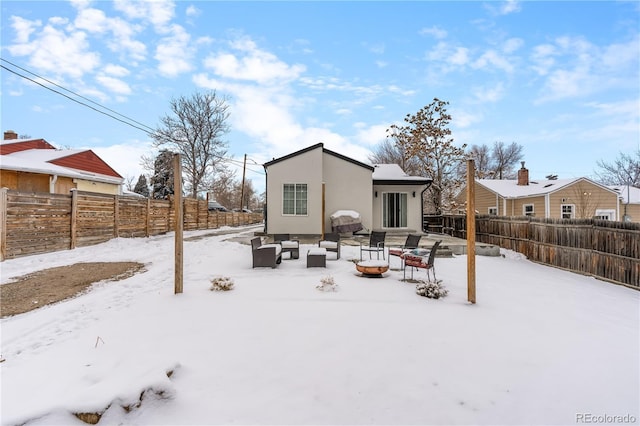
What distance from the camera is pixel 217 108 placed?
91.9 feet

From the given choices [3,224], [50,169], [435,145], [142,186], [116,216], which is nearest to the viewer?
[3,224]

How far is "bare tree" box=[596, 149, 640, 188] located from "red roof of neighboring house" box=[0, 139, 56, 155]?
46.5 meters

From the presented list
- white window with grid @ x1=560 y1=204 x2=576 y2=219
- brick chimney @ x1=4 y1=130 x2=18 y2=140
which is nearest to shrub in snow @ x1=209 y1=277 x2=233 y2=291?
white window with grid @ x1=560 y1=204 x2=576 y2=219

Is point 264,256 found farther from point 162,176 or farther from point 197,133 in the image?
point 162,176

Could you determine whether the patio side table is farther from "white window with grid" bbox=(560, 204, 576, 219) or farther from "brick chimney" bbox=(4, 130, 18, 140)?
"brick chimney" bbox=(4, 130, 18, 140)

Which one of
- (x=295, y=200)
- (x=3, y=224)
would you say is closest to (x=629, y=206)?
(x=295, y=200)

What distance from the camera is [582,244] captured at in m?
8.15

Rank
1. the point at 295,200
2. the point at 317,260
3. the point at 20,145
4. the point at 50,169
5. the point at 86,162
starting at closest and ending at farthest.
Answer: the point at 317,260, the point at 295,200, the point at 50,169, the point at 86,162, the point at 20,145

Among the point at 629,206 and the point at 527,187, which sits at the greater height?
the point at 527,187

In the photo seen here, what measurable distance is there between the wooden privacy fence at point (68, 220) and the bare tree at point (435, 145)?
16799 millimetres

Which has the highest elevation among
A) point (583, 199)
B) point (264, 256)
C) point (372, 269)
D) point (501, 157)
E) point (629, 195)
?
point (501, 157)

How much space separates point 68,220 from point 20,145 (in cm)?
1937

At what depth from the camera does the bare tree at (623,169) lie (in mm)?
23750

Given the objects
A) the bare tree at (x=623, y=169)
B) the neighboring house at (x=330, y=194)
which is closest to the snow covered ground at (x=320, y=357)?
the neighboring house at (x=330, y=194)
